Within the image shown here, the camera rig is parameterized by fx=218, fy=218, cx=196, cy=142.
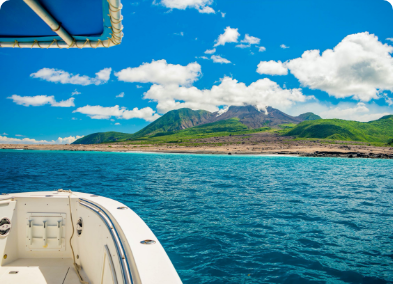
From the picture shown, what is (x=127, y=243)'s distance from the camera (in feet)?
11.4

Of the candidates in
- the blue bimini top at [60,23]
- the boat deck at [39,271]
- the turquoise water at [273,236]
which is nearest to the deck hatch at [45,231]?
the boat deck at [39,271]

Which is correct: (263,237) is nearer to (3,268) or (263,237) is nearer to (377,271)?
(377,271)

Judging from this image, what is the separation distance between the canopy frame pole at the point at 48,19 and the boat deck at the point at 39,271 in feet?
18.9

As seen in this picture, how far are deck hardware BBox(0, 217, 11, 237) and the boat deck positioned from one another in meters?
0.83

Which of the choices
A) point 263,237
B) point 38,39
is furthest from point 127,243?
point 263,237

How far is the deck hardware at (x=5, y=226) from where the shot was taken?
5504mm

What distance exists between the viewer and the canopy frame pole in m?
4.10

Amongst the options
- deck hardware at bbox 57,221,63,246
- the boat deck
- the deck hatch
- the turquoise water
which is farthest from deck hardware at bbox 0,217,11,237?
the turquoise water

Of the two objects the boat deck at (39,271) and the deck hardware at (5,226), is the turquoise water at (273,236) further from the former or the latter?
the deck hardware at (5,226)

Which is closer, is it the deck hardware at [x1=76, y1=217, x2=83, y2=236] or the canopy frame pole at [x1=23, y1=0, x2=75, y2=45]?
the canopy frame pole at [x1=23, y1=0, x2=75, y2=45]

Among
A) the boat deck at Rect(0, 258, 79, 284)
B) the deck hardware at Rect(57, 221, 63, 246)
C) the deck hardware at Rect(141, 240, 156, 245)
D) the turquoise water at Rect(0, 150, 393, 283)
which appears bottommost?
the turquoise water at Rect(0, 150, 393, 283)

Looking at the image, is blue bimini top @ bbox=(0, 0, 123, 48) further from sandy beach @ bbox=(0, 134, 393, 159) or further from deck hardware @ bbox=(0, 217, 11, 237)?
sandy beach @ bbox=(0, 134, 393, 159)

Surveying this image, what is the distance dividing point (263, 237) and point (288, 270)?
2280 mm

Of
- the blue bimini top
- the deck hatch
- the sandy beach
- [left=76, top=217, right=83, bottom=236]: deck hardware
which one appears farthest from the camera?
the sandy beach
